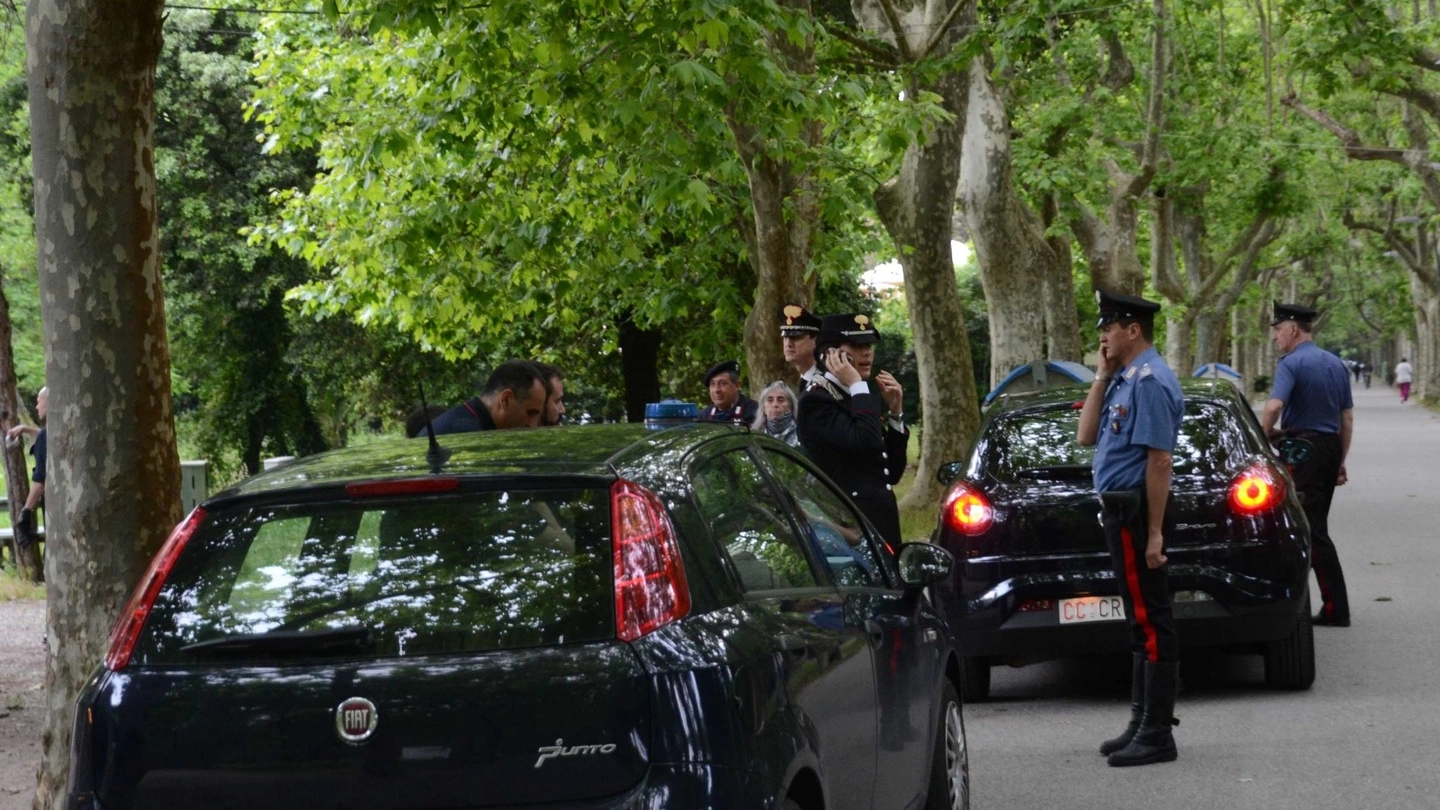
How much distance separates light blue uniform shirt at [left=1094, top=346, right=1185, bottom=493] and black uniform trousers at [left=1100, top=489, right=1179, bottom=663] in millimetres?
86

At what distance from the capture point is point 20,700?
11234 mm

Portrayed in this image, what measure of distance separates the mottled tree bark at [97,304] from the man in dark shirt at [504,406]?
180cm

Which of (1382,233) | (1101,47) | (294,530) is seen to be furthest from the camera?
(1382,233)

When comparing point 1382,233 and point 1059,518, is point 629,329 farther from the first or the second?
point 1382,233

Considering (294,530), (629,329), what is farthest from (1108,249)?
(294,530)

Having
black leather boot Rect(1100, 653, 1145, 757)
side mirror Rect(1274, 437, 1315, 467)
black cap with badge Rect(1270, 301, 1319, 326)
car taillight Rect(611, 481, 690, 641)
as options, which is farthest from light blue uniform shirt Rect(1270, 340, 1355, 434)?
car taillight Rect(611, 481, 690, 641)

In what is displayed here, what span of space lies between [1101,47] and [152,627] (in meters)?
26.6

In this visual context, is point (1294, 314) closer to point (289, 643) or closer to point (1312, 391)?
point (1312, 391)

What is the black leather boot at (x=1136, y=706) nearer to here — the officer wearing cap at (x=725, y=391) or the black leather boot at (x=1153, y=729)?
the black leather boot at (x=1153, y=729)

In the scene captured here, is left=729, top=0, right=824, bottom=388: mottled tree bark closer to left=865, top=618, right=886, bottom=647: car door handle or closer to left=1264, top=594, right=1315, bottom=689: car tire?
left=1264, top=594, right=1315, bottom=689: car tire

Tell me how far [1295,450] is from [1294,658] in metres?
2.28

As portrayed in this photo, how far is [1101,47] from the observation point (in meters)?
29.2

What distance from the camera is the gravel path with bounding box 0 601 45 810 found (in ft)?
28.1

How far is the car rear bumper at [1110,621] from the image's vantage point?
884 cm
